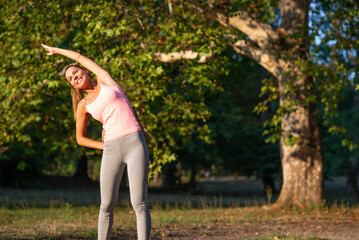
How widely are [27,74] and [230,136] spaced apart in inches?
520

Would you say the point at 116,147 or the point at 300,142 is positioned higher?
the point at 300,142

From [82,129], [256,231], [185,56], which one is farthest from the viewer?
[185,56]

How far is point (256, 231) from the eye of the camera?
8.30 m

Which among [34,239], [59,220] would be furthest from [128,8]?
[34,239]

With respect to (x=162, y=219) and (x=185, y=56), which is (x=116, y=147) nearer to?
(x=162, y=219)

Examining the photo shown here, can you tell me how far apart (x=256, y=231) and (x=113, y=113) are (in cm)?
481

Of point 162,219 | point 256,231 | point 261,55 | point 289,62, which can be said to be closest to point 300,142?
point 289,62

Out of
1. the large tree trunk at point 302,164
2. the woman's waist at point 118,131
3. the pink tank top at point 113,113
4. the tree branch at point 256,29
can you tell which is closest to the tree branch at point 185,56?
the tree branch at point 256,29

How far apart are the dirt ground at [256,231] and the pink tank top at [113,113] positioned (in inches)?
125

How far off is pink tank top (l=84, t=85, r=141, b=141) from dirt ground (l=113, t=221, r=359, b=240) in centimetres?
316

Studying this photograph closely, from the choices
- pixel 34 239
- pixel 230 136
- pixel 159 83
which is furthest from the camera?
pixel 230 136

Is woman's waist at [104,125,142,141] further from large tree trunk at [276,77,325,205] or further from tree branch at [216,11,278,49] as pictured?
tree branch at [216,11,278,49]

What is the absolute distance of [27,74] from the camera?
1087 cm

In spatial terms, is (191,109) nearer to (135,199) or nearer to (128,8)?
(128,8)
